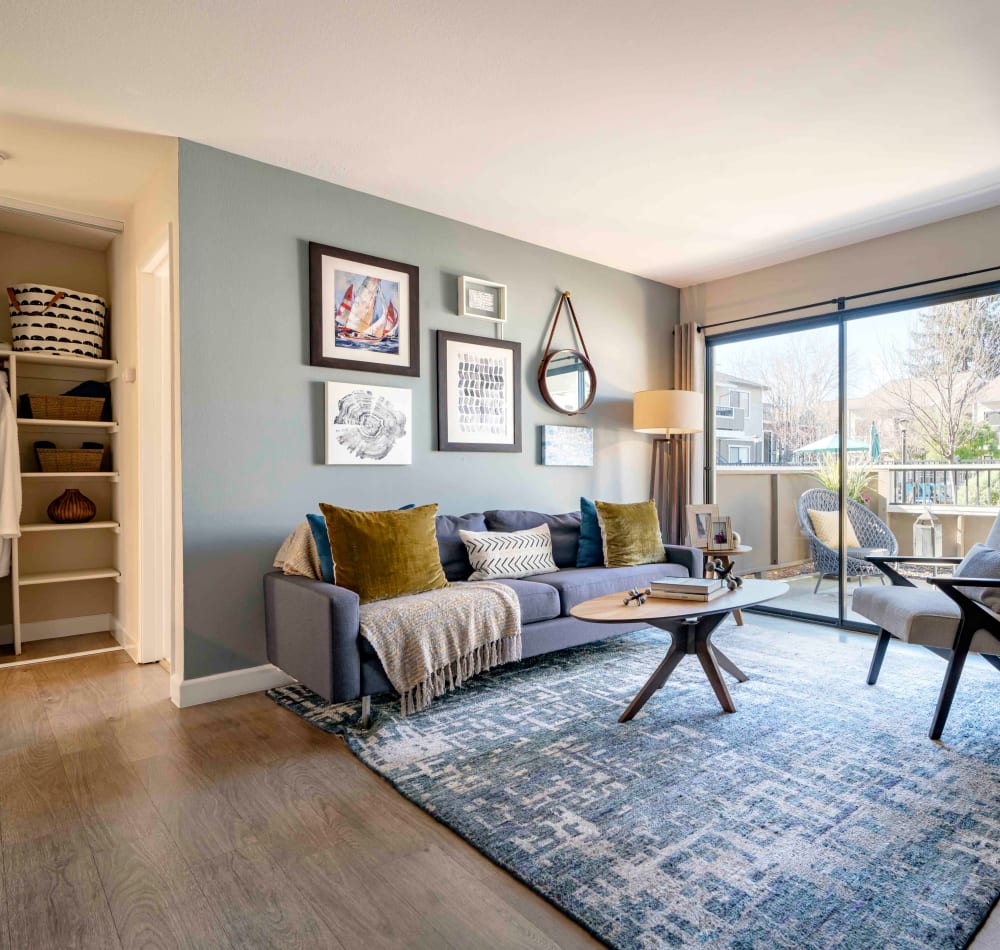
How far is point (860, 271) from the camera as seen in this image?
4.49 metres

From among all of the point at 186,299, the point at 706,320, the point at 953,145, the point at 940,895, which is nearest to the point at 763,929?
the point at 940,895

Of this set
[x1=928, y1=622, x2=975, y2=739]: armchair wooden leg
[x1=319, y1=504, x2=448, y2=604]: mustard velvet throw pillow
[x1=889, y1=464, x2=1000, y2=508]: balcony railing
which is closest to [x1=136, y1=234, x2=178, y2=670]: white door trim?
[x1=319, y1=504, x2=448, y2=604]: mustard velvet throw pillow

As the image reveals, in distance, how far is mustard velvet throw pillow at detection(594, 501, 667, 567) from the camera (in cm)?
410

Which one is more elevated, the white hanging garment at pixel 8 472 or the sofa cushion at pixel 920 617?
the white hanging garment at pixel 8 472

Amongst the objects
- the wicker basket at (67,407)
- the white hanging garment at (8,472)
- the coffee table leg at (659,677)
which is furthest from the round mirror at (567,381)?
the white hanging garment at (8,472)

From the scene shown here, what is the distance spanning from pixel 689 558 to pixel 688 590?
4.75ft

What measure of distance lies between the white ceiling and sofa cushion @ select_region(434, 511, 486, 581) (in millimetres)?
1883

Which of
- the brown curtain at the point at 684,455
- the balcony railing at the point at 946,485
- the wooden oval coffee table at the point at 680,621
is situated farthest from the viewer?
the brown curtain at the point at 684,455

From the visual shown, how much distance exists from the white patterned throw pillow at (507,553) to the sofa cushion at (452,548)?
0.05m

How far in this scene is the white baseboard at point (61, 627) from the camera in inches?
164

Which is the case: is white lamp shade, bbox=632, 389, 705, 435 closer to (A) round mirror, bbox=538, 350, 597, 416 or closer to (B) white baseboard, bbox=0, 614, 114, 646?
(A) round mirror, bbox=538, 350, 597, 416

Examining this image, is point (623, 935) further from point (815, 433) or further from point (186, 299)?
point (815, 433)

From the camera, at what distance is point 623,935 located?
4.86 feet

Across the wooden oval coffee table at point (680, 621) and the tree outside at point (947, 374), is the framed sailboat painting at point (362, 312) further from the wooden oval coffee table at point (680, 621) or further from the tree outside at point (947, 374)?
the tree outside at point (947, 374)
